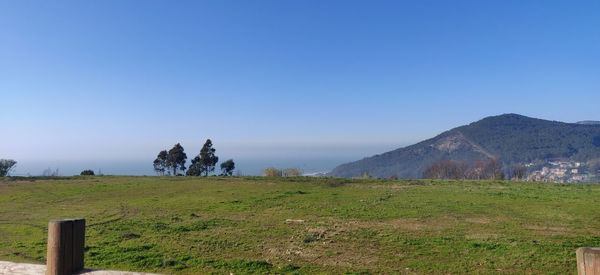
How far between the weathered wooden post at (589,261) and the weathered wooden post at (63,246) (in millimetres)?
3721

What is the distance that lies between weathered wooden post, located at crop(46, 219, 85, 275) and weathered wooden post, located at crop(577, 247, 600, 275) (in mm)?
3721

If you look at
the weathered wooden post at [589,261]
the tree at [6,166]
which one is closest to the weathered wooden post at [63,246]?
the weathered wooden post at [589,261]

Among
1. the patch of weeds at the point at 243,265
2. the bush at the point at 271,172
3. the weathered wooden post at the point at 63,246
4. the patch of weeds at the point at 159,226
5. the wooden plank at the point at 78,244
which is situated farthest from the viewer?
the bush at the point at 271,172

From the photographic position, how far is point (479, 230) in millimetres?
16953

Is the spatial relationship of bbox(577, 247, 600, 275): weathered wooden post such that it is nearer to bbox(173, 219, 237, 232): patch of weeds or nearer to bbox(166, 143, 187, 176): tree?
bbox(173, 219, 237, 232): patch of weeds

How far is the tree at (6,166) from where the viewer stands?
6842 cm

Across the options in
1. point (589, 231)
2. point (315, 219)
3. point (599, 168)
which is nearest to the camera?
point (589, 231)

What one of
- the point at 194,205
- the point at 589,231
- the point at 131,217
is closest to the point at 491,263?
the point at 589,231

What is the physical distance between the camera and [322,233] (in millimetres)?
16219

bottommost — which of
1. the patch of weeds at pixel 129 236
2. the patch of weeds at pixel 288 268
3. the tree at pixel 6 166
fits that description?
the patch of weeds at pixel 288 268

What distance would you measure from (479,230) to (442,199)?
37.2 ft

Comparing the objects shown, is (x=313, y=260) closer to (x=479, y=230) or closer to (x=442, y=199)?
(x=479, y=230)

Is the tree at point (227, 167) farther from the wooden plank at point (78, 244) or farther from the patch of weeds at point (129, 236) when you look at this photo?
the wooden plank at point (78, 244)

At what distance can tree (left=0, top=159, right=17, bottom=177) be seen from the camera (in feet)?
224
